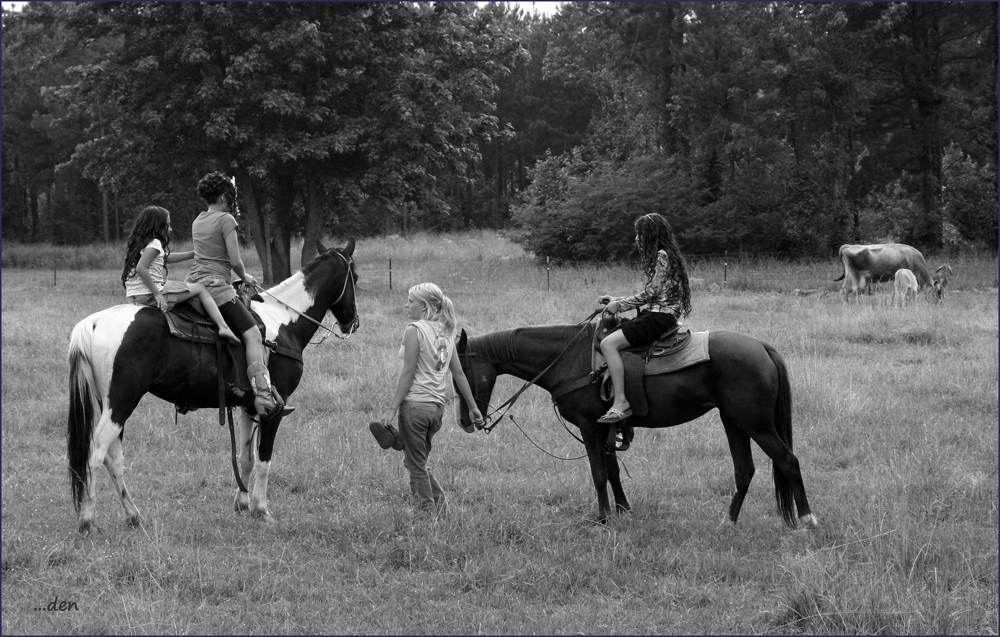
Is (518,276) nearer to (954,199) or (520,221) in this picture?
(520,221)

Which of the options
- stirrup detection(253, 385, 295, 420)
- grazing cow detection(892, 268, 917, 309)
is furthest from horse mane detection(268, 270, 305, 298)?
grazing cow detection(892, 268, 917, 309)

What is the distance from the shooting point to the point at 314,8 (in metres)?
26.1

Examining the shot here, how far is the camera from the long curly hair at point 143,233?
22.4ft

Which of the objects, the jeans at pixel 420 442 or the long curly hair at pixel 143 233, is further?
the long curly hair at pixel 143 233

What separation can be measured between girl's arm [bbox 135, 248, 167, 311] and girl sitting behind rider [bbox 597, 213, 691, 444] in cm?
357

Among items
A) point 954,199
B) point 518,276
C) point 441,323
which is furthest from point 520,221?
point 441,323

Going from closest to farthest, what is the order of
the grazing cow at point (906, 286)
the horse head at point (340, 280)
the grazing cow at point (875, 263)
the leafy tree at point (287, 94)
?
1. the horse head at point (340, 280)
2. the grazing cow at point (906, 286)
3. the grazing cow at point (875, 263)
4. the leafy tree at point (287, 94)

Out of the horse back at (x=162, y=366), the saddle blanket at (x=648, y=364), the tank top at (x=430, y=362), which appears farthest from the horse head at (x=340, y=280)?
the saddle blanket at (x=648, y=364)

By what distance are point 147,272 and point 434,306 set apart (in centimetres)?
228

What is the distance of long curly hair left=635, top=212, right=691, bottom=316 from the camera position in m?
6.78

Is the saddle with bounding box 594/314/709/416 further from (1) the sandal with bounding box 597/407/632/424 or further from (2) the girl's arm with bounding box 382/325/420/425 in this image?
(2) the girl's arm with bounding box 382/325/420/425

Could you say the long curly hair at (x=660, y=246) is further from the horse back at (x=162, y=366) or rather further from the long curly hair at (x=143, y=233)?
the long curly hair at (x=143, y=233)

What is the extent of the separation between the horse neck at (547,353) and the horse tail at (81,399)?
324 centimetres

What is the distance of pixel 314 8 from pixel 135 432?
19.9 m
